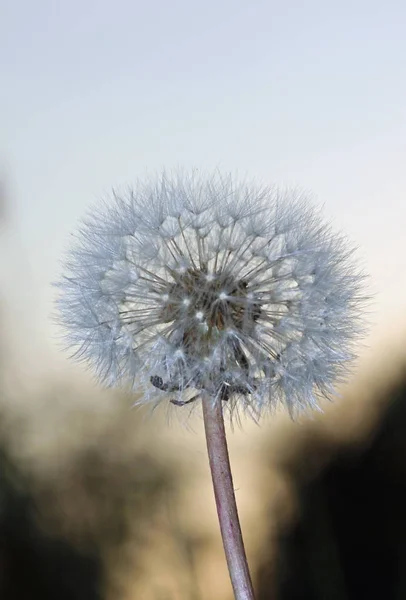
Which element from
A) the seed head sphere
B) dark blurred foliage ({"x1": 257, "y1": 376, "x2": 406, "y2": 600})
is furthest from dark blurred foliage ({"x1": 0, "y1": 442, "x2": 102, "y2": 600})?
the seed head sphere

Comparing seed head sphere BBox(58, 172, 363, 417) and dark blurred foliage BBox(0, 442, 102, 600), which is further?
dark blurred foliage BBox(0, 442, 102, 600)

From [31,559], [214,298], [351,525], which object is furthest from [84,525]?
[214,298]

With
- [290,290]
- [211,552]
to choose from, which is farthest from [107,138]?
[211,552]

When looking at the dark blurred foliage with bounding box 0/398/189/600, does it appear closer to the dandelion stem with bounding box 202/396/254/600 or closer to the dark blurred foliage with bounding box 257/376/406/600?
the dark blurred foliage with bounding box 257/376/406/600

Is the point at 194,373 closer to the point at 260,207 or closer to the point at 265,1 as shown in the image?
the point at 260,207

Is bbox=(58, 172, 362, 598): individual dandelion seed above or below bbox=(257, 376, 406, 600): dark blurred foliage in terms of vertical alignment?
above

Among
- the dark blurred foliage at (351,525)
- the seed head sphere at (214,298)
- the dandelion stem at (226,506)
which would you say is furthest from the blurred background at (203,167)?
the dandelion stem at (226,506)

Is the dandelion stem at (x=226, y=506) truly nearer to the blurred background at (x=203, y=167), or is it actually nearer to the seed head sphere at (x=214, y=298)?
the seed head sphere at (x=214, y=298)

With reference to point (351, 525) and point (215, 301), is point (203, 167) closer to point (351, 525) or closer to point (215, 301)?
point (215, 301)
